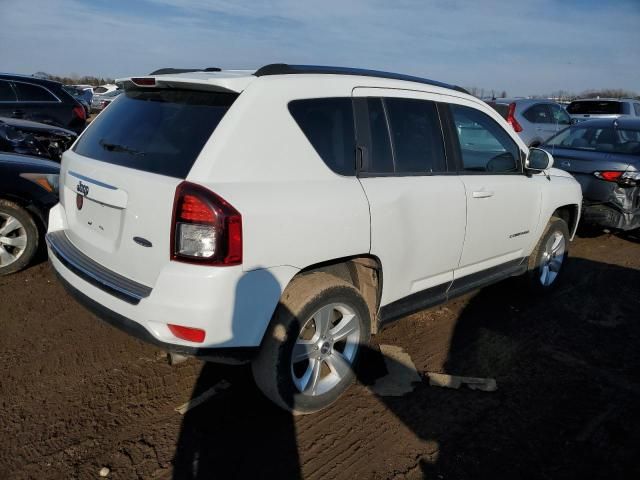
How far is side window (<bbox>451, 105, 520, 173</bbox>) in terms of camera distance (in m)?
3.69

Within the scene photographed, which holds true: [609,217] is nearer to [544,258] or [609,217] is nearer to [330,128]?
[544,258]

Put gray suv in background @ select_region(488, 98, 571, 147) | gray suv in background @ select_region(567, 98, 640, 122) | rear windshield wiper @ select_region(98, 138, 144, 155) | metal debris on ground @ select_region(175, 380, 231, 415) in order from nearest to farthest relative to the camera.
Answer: rear windshield wiper @ select_region(98, 138, 144, 155), metal debris on ground @ select_region(175, 380, 231, 415), gray suv in background @ select_region(488, 98, 571, 147), gray suv in background @ select_region(567, 98, 640, 122)

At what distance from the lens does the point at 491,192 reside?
3.72 meters

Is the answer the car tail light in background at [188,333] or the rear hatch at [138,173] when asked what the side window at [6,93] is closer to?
the rear hatch at [138,173]

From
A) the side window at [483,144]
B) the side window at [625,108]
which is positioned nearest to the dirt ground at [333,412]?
the side window at [483,144]

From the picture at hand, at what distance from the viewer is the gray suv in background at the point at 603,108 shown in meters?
14.1

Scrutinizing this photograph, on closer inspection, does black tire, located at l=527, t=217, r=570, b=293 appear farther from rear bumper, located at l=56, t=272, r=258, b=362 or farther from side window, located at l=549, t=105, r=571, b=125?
side window, located at l=549, t=105, r=571, b=125

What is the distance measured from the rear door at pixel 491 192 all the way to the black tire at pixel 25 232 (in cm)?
374

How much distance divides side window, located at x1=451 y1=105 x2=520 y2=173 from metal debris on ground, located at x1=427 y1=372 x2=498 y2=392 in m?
1.47

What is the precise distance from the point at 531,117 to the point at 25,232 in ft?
35.7

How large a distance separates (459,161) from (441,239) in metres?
0.64

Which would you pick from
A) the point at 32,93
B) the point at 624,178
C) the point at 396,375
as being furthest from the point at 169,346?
the point at 32,93

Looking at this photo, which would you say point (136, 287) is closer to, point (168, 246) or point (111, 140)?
point (168, 246)

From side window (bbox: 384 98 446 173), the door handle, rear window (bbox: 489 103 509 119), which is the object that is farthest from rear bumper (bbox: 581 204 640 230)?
rear window (bbox: 489 103 509 119)
